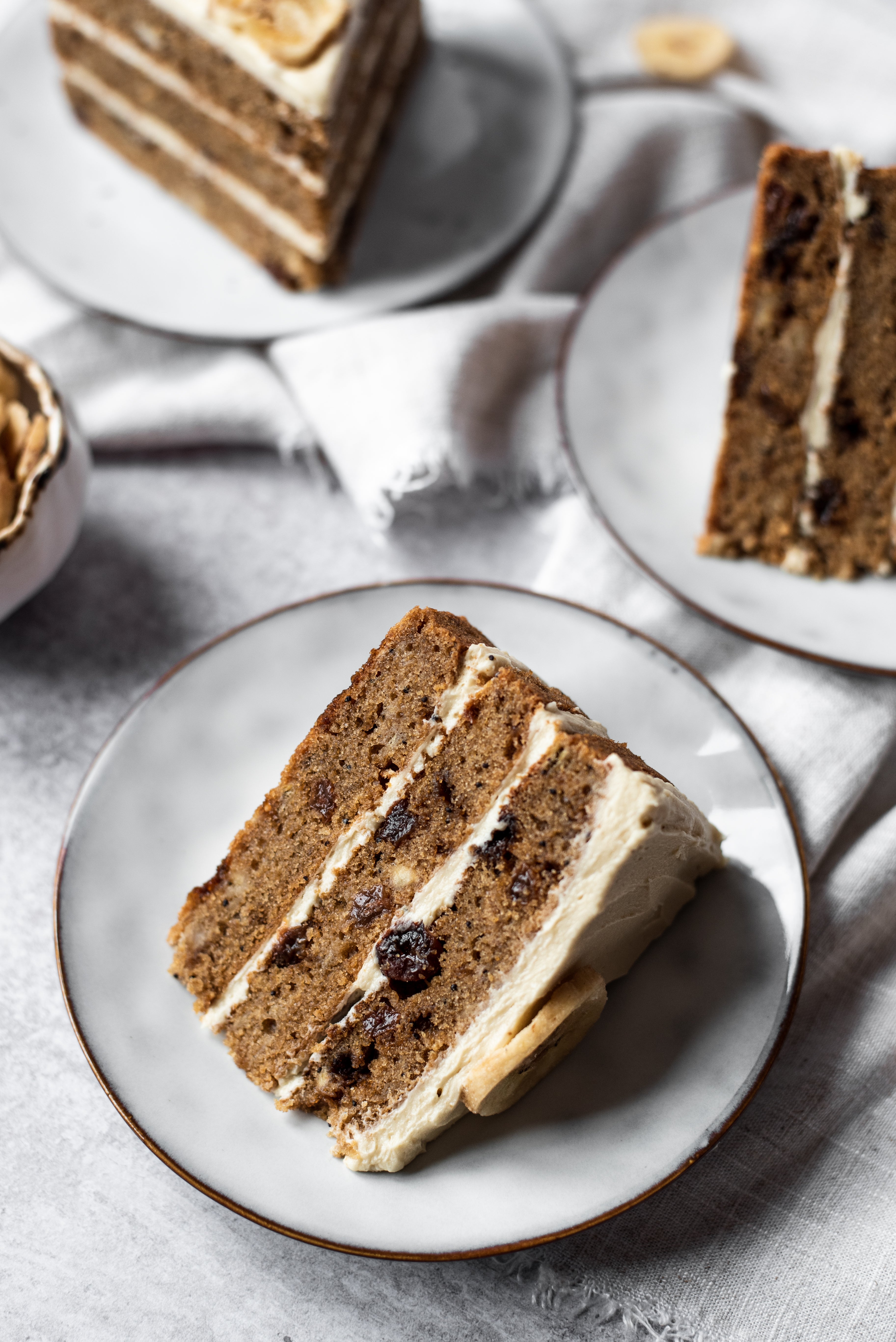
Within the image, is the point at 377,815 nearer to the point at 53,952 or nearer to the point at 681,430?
the point at 53,952

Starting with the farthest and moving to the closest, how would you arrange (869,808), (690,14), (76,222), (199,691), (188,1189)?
1. (690,14)
2. (76,222)
3. (869,808)
4. (199,691)
5. (188,1189)

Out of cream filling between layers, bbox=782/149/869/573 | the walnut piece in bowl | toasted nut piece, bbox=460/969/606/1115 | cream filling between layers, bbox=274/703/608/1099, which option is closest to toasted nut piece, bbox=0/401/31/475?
the walnut piece in bowl

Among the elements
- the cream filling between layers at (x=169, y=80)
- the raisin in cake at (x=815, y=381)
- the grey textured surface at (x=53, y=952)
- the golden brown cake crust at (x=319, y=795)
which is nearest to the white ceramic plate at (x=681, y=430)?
the raisin in cake at (x=815, y=381)

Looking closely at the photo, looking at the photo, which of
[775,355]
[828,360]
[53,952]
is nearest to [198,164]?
[775,355]

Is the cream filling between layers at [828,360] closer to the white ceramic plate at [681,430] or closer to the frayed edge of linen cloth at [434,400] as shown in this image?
the white ceramic plate at [681,430]

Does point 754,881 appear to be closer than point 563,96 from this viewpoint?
Yes

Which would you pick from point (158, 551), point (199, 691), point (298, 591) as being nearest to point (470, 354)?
point (298, 591)

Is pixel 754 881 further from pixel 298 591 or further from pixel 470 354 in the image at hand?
pixel 470 354
